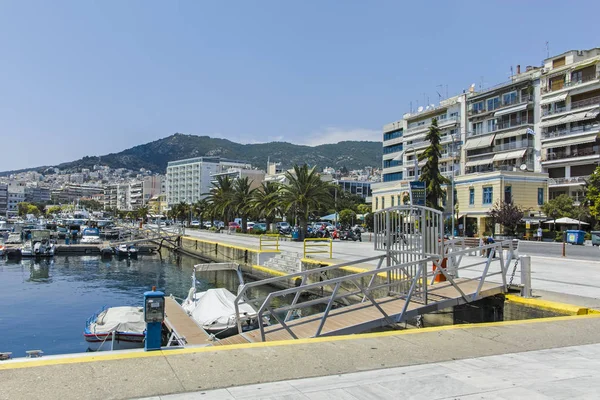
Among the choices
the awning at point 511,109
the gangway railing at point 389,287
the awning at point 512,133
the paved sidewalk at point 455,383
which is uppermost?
the awning at point 511,109

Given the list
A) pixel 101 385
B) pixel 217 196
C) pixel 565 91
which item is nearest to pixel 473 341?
pixel 101 385

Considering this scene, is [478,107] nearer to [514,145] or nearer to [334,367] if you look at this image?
[514,145]

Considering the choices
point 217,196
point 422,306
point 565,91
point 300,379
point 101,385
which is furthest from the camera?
point 217,196

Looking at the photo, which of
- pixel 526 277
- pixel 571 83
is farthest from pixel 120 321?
pixel 571 83

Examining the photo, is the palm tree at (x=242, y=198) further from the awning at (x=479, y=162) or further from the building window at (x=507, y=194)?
the building window at (x=507, y=194)

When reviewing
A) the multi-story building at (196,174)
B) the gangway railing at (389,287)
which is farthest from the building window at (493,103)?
the multi-story building at (196,174)

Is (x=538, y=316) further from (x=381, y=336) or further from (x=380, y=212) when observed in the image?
(x=381, y=336)

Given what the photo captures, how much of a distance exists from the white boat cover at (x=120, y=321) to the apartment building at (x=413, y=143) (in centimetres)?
5189

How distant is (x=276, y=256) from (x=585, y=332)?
79.6 feet

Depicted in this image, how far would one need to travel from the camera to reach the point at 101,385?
5234 millimetres

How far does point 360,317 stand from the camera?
10.5 meters

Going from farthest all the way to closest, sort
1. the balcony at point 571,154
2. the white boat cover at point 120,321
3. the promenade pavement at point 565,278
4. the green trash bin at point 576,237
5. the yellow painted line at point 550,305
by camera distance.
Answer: the balcony at point 571,154
the green trash bin at point 576,237
the white boat cover at point 120,321
the promenade pavement at point 565,278
the yellow painted line at point 550,305

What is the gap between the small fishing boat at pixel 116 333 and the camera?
48.6 ft

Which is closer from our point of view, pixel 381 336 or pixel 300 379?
pixel 300 379
